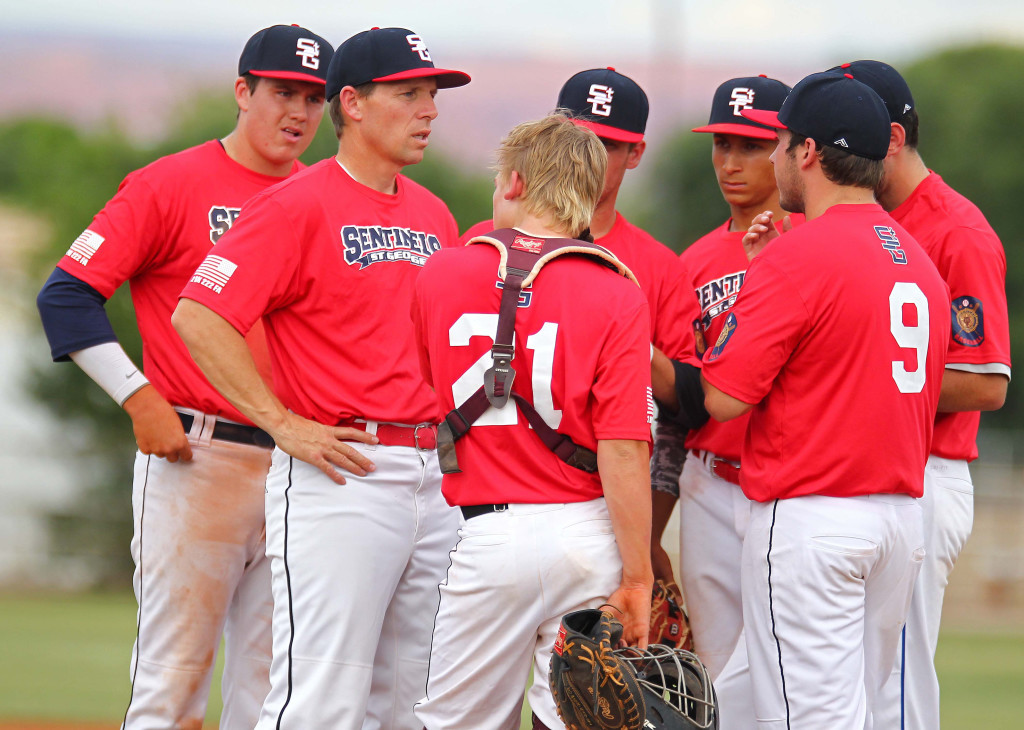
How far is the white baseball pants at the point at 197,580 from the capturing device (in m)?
4.09

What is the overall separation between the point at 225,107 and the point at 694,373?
27.5m

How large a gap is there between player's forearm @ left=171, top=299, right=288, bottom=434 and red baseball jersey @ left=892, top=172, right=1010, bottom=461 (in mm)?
2297

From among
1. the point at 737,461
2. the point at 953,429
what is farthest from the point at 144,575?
the point at 953,429

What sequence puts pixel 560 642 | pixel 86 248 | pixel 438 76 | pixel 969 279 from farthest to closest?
pixel 86 248
pixel 438 76
pixel 969 279
pixel 560 642

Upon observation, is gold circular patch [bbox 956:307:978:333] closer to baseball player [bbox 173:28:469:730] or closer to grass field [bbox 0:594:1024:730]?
baseball player [bbox 173:28:469:730]

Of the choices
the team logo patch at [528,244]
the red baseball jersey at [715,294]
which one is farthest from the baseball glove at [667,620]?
the team logo patch at [528,244]

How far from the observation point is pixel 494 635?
3.24 m

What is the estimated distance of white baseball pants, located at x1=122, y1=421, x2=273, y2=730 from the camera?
4.09 meters

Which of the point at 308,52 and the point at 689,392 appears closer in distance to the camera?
the point at 689,392

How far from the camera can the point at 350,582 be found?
144 inches

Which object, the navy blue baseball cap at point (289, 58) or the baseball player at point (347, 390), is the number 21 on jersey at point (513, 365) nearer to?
the baseball player at point (347, 390)

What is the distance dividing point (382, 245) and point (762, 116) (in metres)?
1.61

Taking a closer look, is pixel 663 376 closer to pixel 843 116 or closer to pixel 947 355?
pixel 947 355

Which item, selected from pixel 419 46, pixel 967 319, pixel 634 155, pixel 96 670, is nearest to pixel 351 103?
pixel 419 46
